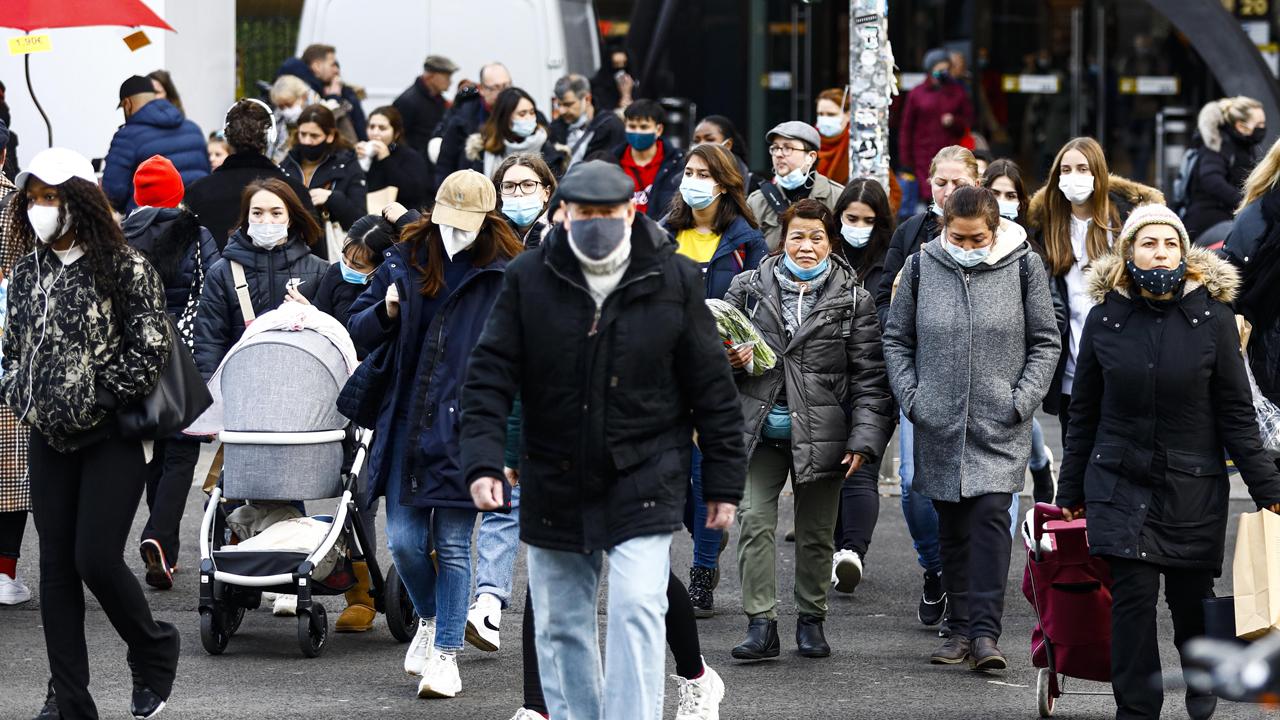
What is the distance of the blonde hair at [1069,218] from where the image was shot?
8.38 m

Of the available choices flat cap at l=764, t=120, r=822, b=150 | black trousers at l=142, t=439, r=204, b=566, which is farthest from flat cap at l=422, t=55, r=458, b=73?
black trousers at l=142, t=439, r=204, b=566

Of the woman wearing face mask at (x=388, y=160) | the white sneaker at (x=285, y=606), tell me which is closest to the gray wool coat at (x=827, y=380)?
the white sneaker at (x=285, y=606)

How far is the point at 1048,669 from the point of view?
21.6ft

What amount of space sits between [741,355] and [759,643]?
1083 millimetres

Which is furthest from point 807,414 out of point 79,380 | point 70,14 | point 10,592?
point 70,14

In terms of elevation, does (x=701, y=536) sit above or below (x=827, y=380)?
below

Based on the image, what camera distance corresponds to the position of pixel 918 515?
794 cm

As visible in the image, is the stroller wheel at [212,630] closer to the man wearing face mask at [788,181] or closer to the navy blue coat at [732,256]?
the navy blue coat at [732,256]

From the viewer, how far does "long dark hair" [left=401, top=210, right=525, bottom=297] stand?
6742 millimetres

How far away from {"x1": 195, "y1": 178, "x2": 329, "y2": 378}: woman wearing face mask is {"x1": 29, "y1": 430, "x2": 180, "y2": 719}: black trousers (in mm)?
2135

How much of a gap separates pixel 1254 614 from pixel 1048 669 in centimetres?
80

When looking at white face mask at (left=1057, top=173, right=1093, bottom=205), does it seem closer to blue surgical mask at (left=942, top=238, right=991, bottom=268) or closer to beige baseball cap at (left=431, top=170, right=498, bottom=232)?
blue surgical mask at (left=942, top=238, right=991, bottom=268)

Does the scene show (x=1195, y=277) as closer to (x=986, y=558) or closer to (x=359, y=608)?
(x=986, y=558)

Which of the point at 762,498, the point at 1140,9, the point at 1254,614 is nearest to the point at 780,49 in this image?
the point at 1140,9
